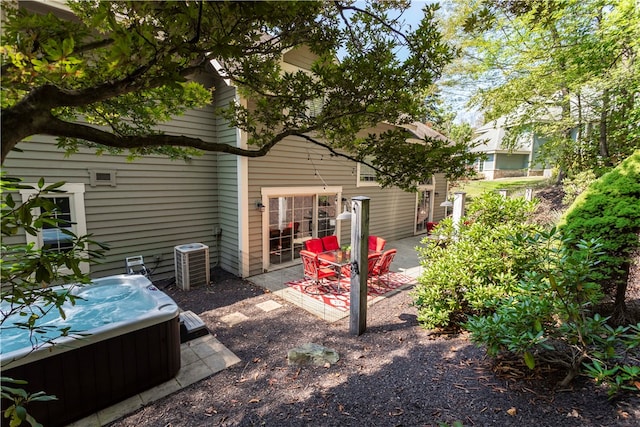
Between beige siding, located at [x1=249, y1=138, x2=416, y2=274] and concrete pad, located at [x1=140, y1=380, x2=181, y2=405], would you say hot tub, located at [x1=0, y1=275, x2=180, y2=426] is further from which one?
beige siding, located at [x1=249, y1=138, x2=416, y2=274]

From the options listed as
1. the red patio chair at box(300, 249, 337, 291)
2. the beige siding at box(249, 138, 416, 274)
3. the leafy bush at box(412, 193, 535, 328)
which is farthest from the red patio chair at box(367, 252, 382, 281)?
the beige siding at box(249, 138, 416, 274)

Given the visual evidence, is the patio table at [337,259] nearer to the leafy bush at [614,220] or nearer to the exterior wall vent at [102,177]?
the leafy bush at [614,220]

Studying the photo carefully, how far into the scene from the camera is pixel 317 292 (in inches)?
259

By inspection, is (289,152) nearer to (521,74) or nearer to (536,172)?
(521,74)

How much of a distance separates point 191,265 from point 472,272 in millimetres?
5818

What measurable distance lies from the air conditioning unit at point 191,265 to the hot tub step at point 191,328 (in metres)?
1.65

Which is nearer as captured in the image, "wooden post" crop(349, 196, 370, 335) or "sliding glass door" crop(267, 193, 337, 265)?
"wooden post" crop(349, 196, 370, 335)

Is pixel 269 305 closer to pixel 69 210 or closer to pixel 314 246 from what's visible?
pixel 314 246

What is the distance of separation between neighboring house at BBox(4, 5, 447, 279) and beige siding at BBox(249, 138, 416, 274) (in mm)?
29

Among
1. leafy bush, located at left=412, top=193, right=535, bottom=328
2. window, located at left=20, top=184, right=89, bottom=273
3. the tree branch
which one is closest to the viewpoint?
the tree branch

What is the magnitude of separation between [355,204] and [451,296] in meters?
2.02

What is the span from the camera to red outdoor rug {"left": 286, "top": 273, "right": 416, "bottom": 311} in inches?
242

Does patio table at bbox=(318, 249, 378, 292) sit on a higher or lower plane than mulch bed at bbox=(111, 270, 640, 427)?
higher

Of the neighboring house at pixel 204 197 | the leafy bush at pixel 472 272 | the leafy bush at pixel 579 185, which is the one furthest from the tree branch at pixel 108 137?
the leafy bush at pixel 579 185
